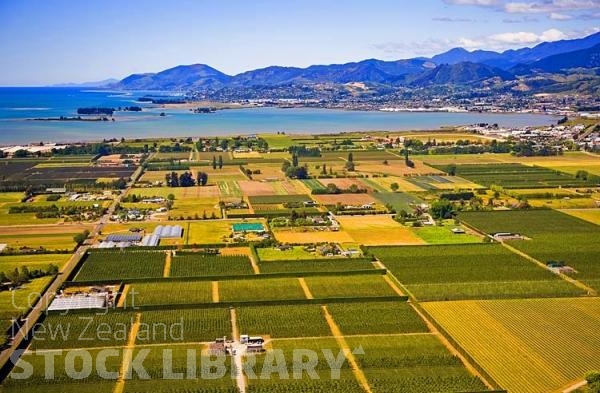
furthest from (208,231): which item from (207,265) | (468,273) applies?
(468,273)

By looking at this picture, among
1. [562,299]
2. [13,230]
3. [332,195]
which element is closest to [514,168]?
[332,195]

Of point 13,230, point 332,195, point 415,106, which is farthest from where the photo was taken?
point 415,106

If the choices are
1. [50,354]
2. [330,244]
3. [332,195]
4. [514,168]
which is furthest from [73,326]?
[514,168]

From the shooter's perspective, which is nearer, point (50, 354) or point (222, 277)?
point (50, 354)

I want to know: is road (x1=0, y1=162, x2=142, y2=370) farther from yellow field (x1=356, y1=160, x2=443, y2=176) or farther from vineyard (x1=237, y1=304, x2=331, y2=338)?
yellow field (x1=356, y1=160, x2=443, y2=176)

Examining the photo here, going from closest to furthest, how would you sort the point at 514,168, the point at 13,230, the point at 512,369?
the point at 512,369, the point at 13,230, the point at 514,168

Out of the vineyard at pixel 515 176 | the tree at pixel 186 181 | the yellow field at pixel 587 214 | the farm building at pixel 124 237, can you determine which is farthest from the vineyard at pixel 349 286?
the vineyard at pixel 515 176

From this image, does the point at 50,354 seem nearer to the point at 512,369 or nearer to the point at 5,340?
the point at 5,340
